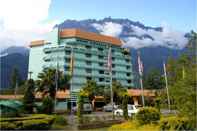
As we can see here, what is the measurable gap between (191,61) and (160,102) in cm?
2811

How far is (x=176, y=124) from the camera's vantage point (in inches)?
885

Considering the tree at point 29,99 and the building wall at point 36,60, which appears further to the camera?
the building wall at point 36,60

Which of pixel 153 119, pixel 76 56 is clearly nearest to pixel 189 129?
pixel 153 119

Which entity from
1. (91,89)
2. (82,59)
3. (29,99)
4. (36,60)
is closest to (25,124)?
(29,99)

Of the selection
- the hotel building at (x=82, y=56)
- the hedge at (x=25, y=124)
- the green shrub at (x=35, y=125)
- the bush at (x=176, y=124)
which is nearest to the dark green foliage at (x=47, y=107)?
the hedge at (x=25, y=124)

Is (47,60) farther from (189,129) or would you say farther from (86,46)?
(189,129)

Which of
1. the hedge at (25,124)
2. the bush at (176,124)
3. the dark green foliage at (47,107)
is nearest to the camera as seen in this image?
the bush at (176,124)

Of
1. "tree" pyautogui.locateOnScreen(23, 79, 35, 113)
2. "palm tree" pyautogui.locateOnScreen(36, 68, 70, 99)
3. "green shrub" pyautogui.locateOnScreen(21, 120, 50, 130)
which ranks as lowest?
"green shrub" pyautogui.locateOnScreen(21, 120, 50, 130)

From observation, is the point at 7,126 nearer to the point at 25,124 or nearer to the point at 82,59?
the point at 25,124

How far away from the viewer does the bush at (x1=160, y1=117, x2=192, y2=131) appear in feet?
71.8

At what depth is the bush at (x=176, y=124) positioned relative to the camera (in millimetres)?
21891

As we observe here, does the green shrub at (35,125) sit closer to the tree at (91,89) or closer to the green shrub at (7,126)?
the green shrub at (7,126)

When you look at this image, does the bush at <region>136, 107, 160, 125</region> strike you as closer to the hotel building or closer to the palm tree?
the palm tree

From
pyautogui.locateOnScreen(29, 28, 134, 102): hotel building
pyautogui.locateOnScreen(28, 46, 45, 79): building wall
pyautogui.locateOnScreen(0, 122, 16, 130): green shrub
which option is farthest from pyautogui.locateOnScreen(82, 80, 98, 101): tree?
pyautogui.locateOnScreen(0, 122, 16, 130): green shrub
